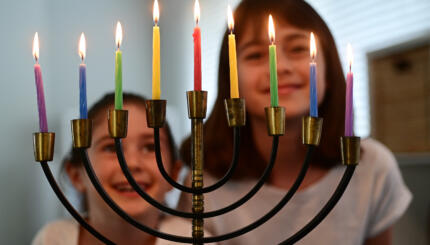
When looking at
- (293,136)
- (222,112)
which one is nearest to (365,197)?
(293,136)

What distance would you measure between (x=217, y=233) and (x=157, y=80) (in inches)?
13.9

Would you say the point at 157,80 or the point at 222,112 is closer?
the point at 157,80

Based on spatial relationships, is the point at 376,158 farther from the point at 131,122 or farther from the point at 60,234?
the point at 60,234

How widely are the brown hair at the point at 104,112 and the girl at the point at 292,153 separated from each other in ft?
0.06

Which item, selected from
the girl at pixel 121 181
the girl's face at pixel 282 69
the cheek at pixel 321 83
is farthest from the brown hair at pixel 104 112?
the cheek at pixel 321 83

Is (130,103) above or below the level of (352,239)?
above

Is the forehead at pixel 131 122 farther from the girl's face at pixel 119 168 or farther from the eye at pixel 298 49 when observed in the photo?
the eye at pixel 298 49

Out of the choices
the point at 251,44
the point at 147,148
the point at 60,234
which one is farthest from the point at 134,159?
the point at 251,44

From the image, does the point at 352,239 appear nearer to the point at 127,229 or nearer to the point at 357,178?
the point at 357,178

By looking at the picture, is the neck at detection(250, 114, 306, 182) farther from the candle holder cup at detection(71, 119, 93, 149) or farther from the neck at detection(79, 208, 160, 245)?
the candle holder cup at detection(71, 119, 93, 149)

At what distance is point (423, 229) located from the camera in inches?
26.6

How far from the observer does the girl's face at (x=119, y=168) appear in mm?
612

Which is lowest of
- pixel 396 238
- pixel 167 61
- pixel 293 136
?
pixel 396 238

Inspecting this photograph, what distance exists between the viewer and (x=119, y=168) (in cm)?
62
